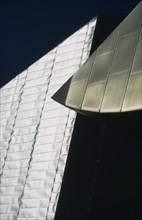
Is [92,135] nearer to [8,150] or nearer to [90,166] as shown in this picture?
[90,166]

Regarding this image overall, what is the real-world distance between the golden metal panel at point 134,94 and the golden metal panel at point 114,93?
0.16 m

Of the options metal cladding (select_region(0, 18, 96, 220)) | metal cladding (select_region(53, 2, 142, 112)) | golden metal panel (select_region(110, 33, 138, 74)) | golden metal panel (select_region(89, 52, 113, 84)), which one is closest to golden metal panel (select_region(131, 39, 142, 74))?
metal cladding (select_region(53, 2, 142, 112))

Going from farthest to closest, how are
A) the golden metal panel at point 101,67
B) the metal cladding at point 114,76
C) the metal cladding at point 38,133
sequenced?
the metal cladding at point 38,133 < the golden metal panel at point 101,67 < the metal cladding at point 114,76

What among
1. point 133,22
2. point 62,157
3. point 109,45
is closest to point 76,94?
point 109,45

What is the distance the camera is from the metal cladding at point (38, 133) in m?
15.5

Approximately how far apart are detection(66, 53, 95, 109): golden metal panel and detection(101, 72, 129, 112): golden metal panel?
799mm

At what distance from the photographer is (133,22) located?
27.1 ft

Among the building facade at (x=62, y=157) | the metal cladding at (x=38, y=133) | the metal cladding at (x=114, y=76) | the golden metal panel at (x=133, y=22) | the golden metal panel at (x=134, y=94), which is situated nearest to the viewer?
the golden metal panel at (x=134, y=94)

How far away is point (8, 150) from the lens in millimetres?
18562

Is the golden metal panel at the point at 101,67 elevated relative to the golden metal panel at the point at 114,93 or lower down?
elevated

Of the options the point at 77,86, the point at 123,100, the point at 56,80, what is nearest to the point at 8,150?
the point at 56,80

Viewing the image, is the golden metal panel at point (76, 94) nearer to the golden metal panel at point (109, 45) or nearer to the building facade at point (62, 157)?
the golden metal panel at point (109, 45)

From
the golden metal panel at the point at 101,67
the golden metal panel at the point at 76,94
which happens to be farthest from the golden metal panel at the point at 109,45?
the golden metal panel at the point at 76,94

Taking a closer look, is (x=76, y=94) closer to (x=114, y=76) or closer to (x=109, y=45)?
(x=114, y=76)
